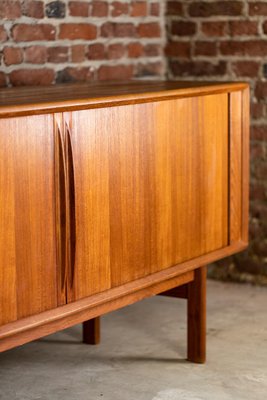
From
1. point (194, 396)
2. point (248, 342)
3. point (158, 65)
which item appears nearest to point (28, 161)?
point (194, 396)

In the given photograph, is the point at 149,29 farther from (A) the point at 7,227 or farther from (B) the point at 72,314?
(A) the point at 7,227

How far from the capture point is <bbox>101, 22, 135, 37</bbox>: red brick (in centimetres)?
406

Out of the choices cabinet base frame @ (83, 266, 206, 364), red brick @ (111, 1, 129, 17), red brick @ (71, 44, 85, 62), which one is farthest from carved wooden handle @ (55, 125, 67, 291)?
red brick @ (111, 1, 129, 17)

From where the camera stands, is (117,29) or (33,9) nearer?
(33,9)

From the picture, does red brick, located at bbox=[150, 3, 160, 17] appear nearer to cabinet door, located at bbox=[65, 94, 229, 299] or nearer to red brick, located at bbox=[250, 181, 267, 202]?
red brick, located at bbox=[250, 181, 267, 202]

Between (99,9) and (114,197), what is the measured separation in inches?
58.2

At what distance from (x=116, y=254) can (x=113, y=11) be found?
1.63 metres

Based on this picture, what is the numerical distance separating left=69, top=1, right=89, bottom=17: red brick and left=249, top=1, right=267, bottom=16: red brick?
0.83 m

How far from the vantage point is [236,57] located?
4367mm

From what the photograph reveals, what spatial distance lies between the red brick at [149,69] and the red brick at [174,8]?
0.84 feet

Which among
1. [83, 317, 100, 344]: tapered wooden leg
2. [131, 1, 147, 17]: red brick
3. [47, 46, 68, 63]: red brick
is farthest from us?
[131, 1, 147, 17]: red brick

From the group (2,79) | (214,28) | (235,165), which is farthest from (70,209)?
(214,28)

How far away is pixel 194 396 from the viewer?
306 centimetres

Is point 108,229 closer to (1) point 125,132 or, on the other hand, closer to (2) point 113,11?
(1) point 125,132
